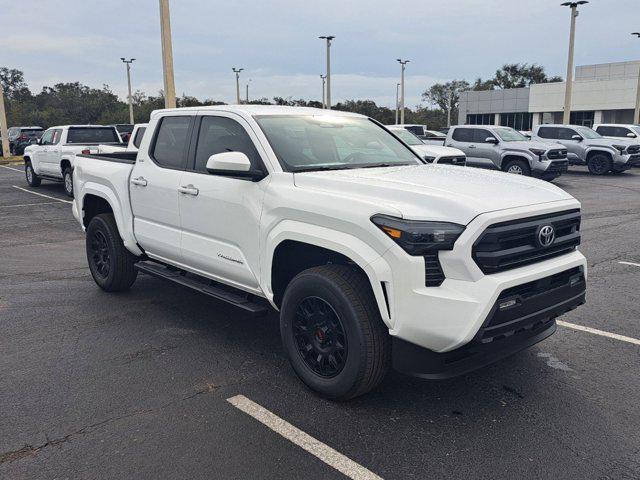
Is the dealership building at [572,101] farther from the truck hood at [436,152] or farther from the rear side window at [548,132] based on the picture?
the truck hood at [436,152]

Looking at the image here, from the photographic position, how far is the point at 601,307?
5863mm

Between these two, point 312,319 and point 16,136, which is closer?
point 312,319

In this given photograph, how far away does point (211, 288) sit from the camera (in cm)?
488

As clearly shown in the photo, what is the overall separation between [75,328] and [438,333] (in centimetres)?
356

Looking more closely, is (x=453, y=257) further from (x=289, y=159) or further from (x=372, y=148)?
(x=372, y=148)

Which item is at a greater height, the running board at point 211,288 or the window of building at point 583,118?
the window of building at point 583,118

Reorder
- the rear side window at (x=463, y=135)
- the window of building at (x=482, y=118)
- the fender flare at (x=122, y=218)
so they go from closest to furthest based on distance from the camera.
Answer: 1. the fender flare at (x=122, y=218)
2. the rear side window at (x=463, y=135)
3. the window of building at (x=482, y=118)

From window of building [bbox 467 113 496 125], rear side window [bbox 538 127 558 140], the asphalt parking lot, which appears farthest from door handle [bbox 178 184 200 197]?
window of building [bbox 467 113 496 125]

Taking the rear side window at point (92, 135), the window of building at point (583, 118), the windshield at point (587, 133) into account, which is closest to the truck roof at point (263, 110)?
the rear side window at point (92, 135)

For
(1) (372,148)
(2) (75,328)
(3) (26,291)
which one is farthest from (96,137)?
(1) (372,148)

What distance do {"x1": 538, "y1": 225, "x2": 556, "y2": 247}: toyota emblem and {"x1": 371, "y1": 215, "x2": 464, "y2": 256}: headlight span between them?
65cm

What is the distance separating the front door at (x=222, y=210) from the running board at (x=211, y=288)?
0.12 meters

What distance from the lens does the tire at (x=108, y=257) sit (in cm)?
609

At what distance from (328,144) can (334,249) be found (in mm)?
1390
